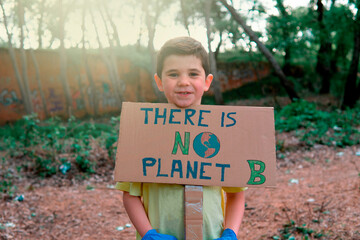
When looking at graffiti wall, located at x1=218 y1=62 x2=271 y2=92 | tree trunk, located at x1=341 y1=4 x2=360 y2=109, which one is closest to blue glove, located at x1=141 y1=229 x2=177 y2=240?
tree trunk, located at x1=341 y1=4 x2=360 y2=109

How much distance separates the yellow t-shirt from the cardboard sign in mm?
81

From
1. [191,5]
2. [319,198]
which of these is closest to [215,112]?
[319,198]

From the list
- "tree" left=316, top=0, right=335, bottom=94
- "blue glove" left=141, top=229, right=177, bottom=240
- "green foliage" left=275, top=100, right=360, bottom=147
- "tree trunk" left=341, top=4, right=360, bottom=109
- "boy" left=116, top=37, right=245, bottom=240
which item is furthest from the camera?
"tree trunk" left=341, top=4, right=360, bottom=109

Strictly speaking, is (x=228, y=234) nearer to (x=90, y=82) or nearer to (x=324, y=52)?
(x=324, y=52)

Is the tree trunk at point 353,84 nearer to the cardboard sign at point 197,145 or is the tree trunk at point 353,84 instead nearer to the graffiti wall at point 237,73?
the graffiti wall at point 237,73

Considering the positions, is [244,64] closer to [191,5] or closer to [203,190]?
[191,5]

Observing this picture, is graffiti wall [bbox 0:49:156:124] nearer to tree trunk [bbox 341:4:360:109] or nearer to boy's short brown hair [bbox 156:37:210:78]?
tree trunk [bbox 341:4:360:109]

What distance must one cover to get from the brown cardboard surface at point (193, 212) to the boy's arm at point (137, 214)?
7.3 inches

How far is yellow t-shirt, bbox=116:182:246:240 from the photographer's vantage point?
1.40 m

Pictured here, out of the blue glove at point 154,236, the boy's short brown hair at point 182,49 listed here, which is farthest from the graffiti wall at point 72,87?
the blue glove at point 154,236

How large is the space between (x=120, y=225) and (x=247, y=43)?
426 inches

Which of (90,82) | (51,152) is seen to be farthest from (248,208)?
(90,82)

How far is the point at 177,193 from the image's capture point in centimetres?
142

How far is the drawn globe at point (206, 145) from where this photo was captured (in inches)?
55.9
